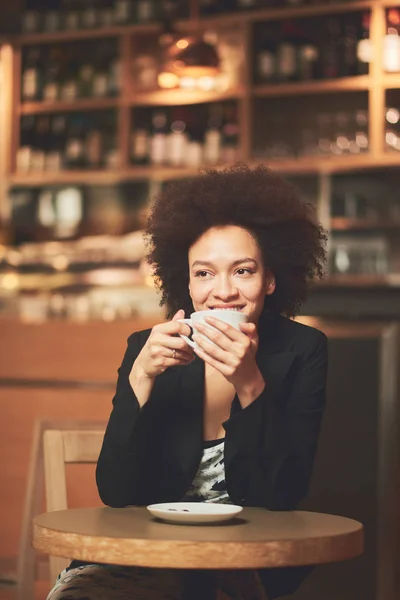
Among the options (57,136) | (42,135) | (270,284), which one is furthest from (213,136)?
(270,284)

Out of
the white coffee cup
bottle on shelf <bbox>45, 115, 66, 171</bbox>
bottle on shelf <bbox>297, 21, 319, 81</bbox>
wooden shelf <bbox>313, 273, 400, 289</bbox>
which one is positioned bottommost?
the white coffee cup

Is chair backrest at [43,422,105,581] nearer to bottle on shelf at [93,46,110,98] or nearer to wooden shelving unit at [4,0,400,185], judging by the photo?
wooden shelving unit at [4,0,400,185]

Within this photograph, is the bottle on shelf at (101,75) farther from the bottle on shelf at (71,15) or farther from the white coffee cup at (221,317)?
the white coffee cup at (221,317)

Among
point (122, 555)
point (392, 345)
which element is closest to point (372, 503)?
point (392, 345)

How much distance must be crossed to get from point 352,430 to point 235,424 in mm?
1250

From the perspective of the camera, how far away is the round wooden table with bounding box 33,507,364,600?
4.16 ft

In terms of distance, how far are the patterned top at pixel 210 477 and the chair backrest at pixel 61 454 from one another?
0.34 meters

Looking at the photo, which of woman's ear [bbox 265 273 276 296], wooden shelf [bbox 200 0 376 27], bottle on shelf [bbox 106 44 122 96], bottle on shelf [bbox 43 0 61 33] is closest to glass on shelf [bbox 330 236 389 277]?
wooden shelf [bbox 200 0 376 27]

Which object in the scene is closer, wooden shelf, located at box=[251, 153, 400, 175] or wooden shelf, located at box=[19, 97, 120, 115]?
wooden shelf, located at box=[251, 153, 400, 175]

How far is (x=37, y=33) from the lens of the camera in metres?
6.36

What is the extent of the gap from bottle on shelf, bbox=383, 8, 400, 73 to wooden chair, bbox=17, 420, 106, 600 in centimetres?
385

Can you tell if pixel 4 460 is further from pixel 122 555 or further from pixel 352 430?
pixel 122 555

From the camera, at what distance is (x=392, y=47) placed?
5.52 m

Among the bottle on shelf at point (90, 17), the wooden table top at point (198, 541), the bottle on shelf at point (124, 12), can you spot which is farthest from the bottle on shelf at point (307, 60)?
the wooden table top at point (198, 541)
